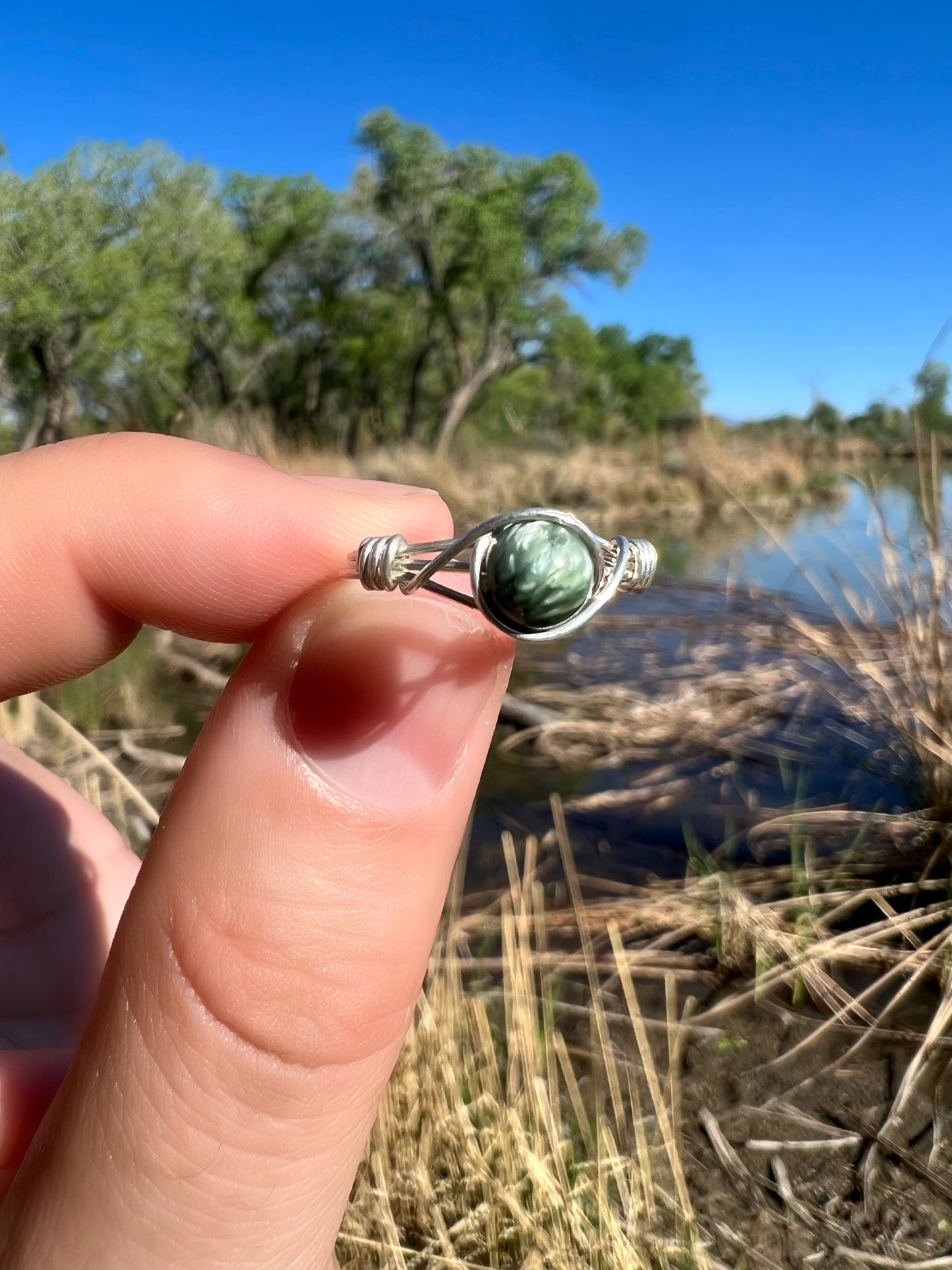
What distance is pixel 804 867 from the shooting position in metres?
2.35

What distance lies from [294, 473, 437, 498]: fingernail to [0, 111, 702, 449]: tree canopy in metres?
13.5

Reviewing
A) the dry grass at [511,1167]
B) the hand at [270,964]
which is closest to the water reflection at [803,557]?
the dry grass at [511,1167]

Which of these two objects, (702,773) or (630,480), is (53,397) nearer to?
(630,480)

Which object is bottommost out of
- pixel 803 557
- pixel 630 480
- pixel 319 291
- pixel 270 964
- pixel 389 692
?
pixel 270 964

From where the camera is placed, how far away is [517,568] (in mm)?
816

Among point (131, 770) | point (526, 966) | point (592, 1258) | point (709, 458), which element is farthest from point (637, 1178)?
point (709, 458)

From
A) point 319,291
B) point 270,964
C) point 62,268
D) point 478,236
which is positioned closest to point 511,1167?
point 270,964

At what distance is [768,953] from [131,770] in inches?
96.8

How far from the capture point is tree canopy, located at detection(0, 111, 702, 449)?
48.1ft

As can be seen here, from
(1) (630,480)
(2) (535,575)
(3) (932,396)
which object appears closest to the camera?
(2) (535,575)

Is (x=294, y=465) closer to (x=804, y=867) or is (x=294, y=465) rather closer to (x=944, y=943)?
(x=804, y=867)

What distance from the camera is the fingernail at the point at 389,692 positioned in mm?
861

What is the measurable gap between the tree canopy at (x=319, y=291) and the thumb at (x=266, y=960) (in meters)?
13.8

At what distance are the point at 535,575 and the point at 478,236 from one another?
23.5 metres
